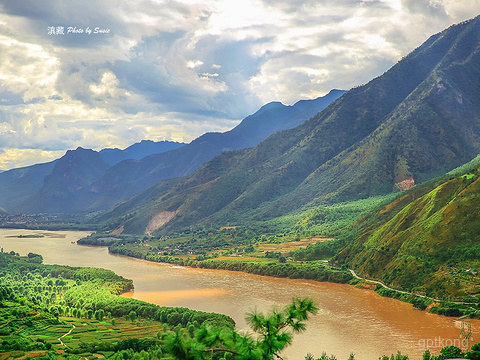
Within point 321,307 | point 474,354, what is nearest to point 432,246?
point 321,307

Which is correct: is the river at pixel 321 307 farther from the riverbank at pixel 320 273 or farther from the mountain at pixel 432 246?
the mountain at pixel 432 246

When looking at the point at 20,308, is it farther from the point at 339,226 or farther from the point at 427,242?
the point at 339,226

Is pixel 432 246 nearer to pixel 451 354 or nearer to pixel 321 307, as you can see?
pixel 321 307

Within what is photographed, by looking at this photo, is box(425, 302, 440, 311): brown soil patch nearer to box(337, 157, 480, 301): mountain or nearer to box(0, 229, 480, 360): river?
box(0, 229, 480, 360): river

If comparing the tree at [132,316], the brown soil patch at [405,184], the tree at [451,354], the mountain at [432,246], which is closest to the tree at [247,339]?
the tree at [451,354]

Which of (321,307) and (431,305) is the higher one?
(431,305)

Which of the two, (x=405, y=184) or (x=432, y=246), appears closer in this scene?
(x=432, y=246)
